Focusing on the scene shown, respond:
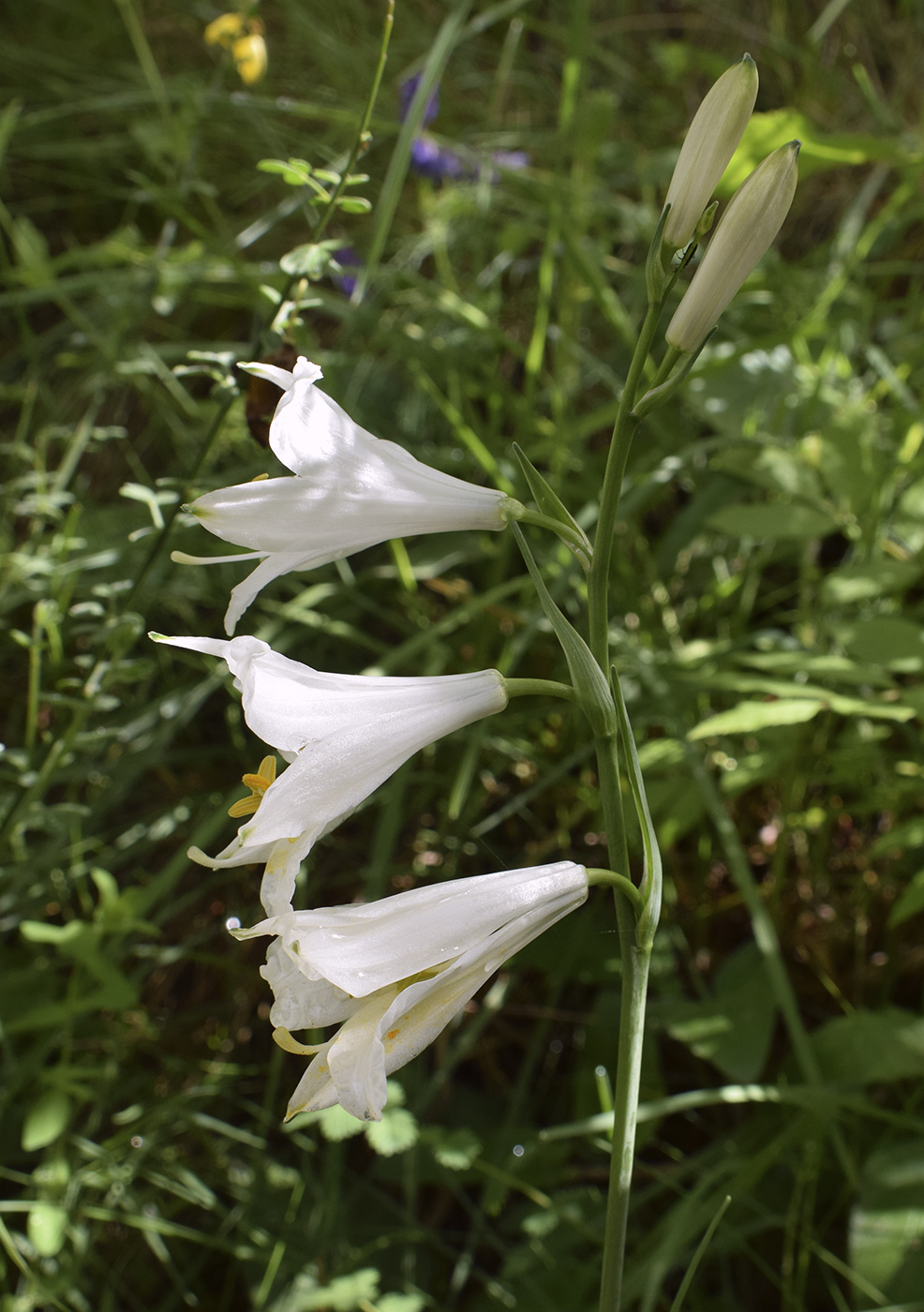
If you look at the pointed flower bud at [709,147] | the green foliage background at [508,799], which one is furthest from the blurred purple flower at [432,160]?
the pointed flower bud at [709,147]

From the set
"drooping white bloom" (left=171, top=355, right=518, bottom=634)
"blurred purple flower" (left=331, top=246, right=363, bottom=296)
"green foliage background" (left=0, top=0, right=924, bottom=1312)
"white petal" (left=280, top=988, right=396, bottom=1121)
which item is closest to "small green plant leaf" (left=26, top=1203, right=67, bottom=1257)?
"green foliage background" (left=0, top=0, right=924, bottom=1312)

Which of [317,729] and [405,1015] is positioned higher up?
[317,729]

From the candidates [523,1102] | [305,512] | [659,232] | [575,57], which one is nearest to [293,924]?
[305,512]

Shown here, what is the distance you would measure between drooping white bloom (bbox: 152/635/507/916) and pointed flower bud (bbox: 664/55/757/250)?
1.41 feet

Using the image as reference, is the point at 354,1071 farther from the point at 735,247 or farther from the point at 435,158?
the point at 435,158

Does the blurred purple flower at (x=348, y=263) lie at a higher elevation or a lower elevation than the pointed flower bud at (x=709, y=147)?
lower

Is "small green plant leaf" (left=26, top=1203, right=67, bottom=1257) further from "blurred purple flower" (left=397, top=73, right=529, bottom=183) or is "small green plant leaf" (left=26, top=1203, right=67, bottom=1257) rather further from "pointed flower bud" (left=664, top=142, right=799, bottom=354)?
Result: "blurred purple flower" (left=397, top=73, right=529, bottom=183)

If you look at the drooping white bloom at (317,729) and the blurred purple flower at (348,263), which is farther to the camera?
the blurred purple flower at (348,263)

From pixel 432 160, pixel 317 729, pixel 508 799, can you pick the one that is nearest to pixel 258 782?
pixel 317 729

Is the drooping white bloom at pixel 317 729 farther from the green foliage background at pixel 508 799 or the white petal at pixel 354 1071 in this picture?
the green foliage background at pixel 508 799

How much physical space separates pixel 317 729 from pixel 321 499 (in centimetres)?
21

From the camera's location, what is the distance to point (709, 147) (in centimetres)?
87

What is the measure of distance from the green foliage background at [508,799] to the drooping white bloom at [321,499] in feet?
1.19

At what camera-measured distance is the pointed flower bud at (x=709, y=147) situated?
2.83ft
